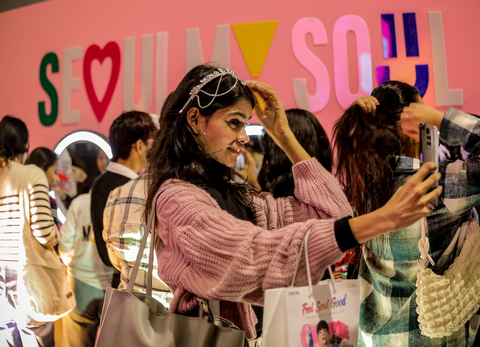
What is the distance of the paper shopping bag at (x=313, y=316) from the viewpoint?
0.87m

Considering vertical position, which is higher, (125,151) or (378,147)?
(125,151)

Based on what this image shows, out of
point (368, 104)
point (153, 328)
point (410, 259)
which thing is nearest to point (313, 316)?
point (153, 328)

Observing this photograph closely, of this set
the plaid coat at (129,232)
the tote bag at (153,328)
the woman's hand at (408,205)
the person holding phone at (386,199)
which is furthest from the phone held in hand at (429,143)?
the plaid coat at (129,232)

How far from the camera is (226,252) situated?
3.15 feet

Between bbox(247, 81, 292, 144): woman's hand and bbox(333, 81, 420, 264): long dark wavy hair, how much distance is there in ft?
0.88

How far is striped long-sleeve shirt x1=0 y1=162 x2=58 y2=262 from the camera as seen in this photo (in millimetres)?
2537

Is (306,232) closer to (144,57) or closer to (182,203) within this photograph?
(182,203)

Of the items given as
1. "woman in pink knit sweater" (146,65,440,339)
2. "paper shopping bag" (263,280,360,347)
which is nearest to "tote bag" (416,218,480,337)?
"woman in pink knit sweater" (146,65,440,339)

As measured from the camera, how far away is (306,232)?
35.4 inches

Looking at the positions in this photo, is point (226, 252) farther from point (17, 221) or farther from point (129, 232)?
point (17, 221)

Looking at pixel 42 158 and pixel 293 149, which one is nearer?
pixel 293 149

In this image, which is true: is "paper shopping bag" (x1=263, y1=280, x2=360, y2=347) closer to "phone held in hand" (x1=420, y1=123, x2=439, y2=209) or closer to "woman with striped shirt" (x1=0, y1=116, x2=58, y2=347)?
"phone held in hand" (x1=420, y1=123, x2=439, y2=209)

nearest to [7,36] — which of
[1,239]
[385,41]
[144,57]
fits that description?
[144,57]

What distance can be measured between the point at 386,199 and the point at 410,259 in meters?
0.21
